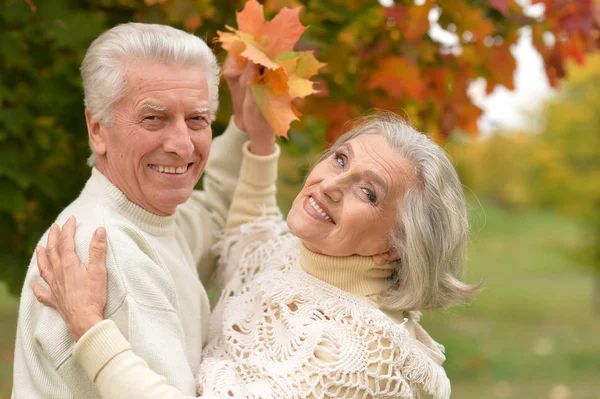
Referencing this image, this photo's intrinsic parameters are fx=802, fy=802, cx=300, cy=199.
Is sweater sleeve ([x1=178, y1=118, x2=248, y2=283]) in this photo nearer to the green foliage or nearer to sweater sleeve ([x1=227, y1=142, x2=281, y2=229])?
sweater sleeve ([x1=227, y1=142, x2=281, y2=229])

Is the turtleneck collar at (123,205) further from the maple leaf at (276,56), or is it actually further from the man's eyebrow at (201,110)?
the maple leaf at (276,56)

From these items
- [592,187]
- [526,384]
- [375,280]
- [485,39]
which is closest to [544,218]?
[592,187]

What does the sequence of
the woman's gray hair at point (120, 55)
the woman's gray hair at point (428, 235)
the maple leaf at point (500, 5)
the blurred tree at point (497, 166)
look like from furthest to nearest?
the blurred tree at point (497, 166) < the maple leaf at point (500, 5) < the woman's gray hair at point (428, 235) < the woman's gray hair at point (120, 55)

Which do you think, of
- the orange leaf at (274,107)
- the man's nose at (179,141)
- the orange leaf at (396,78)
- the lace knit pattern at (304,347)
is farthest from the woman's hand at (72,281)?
the orange leaf at (396,78)

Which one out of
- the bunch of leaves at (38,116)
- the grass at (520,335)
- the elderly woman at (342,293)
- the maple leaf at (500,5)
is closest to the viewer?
the elderly woman at (342,293)

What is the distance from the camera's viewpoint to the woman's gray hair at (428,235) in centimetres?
242

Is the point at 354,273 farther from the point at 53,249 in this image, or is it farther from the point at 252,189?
the point at 53,249

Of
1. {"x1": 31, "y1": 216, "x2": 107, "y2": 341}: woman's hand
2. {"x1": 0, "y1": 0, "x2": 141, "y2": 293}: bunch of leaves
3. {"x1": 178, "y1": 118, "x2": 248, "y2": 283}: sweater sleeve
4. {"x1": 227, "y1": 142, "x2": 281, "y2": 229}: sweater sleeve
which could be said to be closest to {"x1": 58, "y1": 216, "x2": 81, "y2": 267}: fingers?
{"x1": 31, "y1": 216, "x2": 107, "y2": 341}: woman's hand

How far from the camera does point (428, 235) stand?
242 centimetres

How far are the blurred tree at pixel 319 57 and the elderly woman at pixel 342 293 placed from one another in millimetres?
800

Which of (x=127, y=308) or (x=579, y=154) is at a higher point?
(x=579, y=154)

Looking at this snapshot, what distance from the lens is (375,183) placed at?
244 cm

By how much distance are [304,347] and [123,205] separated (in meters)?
0.69

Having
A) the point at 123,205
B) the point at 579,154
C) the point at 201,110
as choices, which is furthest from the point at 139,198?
the point at 579,154
